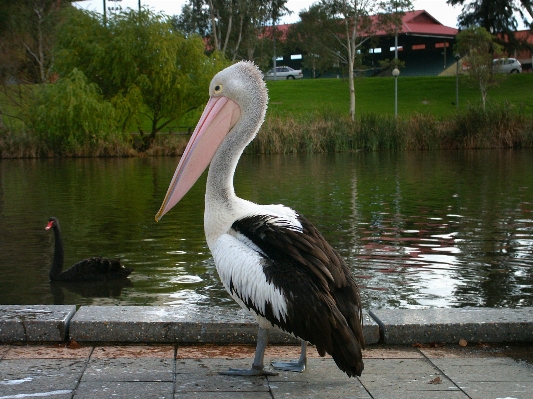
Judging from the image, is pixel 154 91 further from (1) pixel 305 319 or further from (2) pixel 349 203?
(1) pixel 305 319

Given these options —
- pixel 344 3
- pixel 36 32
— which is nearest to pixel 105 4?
pixel 36 32

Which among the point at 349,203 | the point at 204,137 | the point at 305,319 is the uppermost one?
the point at 204,137

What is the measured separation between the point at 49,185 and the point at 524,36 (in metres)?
55.2

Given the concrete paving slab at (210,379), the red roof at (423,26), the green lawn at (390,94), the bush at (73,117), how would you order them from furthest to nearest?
the red roof at (423,26), the green lawn at (390,94), the bush at (73,117), the concrete paving slab at (210,379)

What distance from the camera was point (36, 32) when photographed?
45.6 metres

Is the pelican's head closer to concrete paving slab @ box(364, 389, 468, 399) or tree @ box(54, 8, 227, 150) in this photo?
concrete paving slab @ box(364, 389, 468, 399)

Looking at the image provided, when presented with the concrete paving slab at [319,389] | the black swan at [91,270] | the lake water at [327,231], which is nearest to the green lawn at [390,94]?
the lake water at [327,231]

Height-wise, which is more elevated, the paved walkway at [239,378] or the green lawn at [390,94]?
the green lawn at [390,94]

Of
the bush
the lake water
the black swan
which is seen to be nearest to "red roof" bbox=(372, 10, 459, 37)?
the bush

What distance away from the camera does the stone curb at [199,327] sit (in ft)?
13.9

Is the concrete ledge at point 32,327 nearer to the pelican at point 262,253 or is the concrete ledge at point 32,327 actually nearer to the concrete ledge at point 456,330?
the pelican at point 262,253

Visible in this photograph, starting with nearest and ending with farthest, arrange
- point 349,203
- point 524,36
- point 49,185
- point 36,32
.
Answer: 1. point 349,203
2. point 49,185
3. point 36,32
4. point 524,36

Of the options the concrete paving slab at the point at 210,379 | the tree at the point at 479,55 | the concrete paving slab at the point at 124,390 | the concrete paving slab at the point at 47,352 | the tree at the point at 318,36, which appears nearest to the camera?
the concrete paving slab at the point at 124,390

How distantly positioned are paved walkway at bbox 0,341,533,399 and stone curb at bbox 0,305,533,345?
0.20 ft
